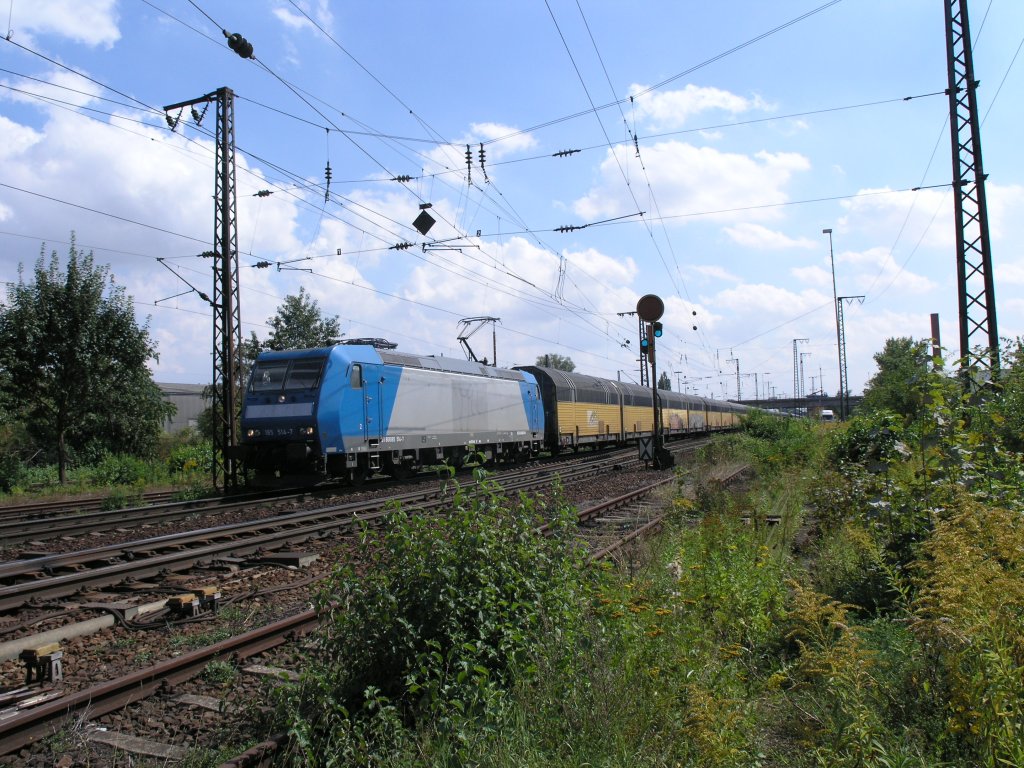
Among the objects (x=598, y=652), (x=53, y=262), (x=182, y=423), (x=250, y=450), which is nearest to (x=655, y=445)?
(x=250, y=450)

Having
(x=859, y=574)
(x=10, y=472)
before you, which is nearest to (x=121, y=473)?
(x=10, y=472)

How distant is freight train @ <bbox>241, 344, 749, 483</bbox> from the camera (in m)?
15.9

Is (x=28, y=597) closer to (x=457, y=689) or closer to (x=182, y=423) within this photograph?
(x=457, y=689)

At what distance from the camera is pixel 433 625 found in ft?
13.7

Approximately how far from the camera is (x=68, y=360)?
68.6 ft

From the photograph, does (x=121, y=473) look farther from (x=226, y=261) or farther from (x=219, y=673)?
(x=219, y=673)

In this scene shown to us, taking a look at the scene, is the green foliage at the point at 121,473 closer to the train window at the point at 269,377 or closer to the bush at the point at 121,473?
the bush at the point at 121,473

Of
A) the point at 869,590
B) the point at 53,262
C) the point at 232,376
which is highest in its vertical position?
the point at 53,262

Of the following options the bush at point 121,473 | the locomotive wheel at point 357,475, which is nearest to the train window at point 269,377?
the locomotive wheel at point 357,475

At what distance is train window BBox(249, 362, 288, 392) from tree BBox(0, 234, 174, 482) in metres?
7.57

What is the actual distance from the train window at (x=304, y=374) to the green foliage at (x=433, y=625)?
38.6ft

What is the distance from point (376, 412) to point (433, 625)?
13378 mm

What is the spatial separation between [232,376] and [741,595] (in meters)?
14.5

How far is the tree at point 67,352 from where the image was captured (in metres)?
20.4
